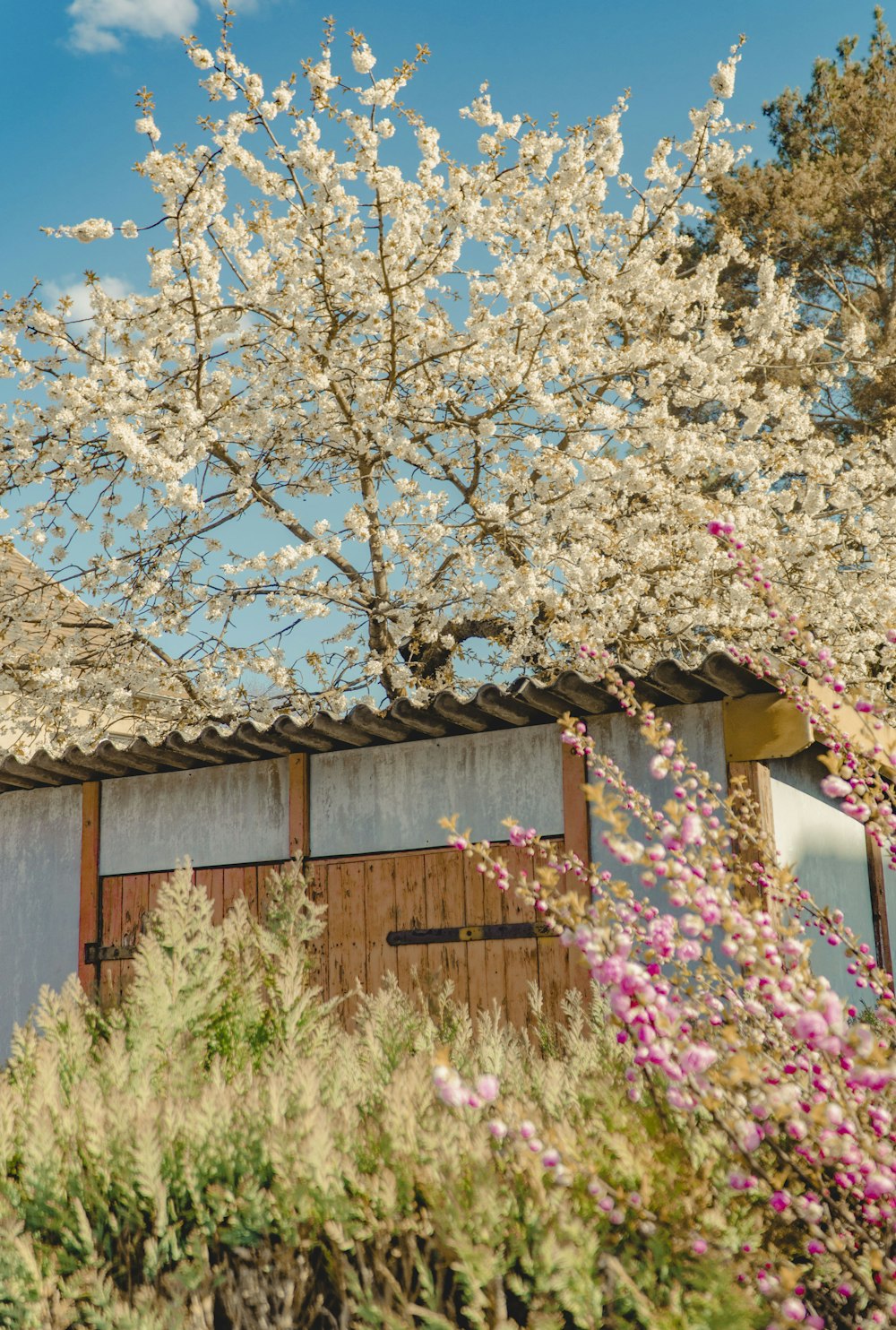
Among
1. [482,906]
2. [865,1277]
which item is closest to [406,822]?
[482,906]

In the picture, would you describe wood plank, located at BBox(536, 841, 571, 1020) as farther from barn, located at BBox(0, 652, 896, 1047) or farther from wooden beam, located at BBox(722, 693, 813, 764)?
wooden beam, located at BBox(722, 693, 813, 764)

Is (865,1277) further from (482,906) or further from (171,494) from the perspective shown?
(171,494)

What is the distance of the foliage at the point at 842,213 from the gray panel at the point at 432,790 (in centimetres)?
1210

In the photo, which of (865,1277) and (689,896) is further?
(689,896)

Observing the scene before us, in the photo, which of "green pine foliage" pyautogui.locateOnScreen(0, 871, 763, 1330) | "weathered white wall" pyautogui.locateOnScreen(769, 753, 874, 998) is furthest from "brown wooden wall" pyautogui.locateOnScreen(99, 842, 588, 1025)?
"green pine foliage" pyautogui.locateOnScreen(0, 871, 763, 1330)

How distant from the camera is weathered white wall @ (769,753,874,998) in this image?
7207 millimetres

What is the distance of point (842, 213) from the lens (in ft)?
59.7

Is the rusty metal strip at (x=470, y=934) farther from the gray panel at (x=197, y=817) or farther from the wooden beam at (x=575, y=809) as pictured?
the gray panel at (x=197, y=817)

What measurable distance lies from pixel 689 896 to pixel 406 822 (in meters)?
5.13

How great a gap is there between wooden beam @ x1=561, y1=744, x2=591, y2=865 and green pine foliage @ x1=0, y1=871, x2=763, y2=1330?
148 inches

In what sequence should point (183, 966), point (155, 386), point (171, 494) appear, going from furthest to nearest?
point (155, 386)
point (171, 494)
point (183, 966)

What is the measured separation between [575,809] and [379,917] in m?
1.50

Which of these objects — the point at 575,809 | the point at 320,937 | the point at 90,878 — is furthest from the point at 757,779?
the point at 90,878

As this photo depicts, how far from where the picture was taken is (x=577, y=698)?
22.4 ft
